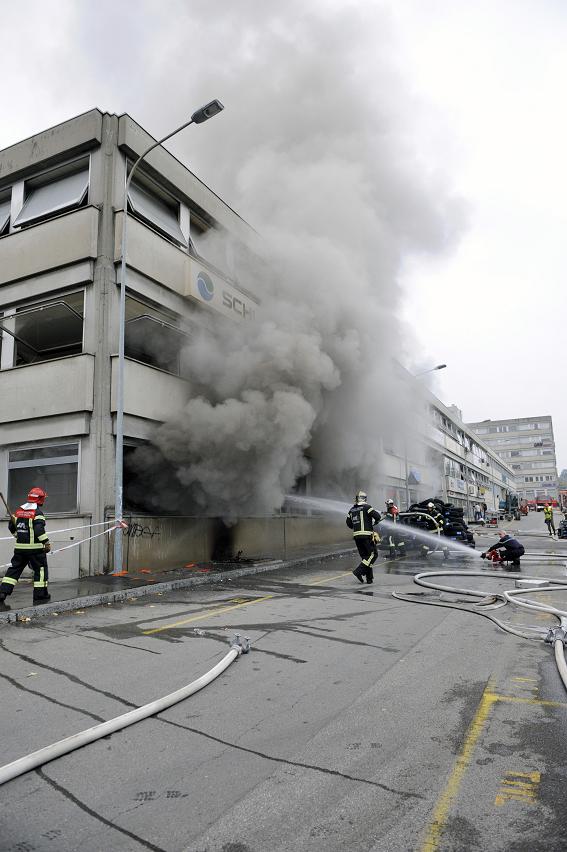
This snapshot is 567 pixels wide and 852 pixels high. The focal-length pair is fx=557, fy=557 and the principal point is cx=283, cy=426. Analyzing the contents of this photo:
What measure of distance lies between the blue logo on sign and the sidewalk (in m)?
6.34

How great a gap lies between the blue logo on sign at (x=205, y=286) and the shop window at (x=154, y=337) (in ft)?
3.17

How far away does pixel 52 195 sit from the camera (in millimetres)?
12648

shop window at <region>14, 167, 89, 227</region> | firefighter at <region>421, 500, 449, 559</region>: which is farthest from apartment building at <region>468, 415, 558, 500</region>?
shop window at <region>14, 167, 89, 227</region>

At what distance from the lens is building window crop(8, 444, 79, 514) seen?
1100cm

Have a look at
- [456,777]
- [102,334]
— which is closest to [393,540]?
[102,334]

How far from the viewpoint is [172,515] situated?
500 inches

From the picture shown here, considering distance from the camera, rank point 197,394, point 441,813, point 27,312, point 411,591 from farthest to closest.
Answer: point 197,394
point 27,312
point 411,591
point 441,813

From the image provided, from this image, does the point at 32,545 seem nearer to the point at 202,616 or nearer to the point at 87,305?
the point at 202,616

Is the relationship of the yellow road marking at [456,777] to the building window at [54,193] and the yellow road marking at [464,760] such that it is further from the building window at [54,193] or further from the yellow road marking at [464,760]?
the building window at [54,193]

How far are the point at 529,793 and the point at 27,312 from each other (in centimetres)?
1235

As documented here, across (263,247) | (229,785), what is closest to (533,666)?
(229,785)

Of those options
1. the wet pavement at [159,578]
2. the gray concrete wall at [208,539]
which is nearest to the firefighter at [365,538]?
the wet pavement at [159,578]

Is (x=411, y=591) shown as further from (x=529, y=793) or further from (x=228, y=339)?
(x=228, y=339)

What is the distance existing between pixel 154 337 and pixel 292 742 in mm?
11720
